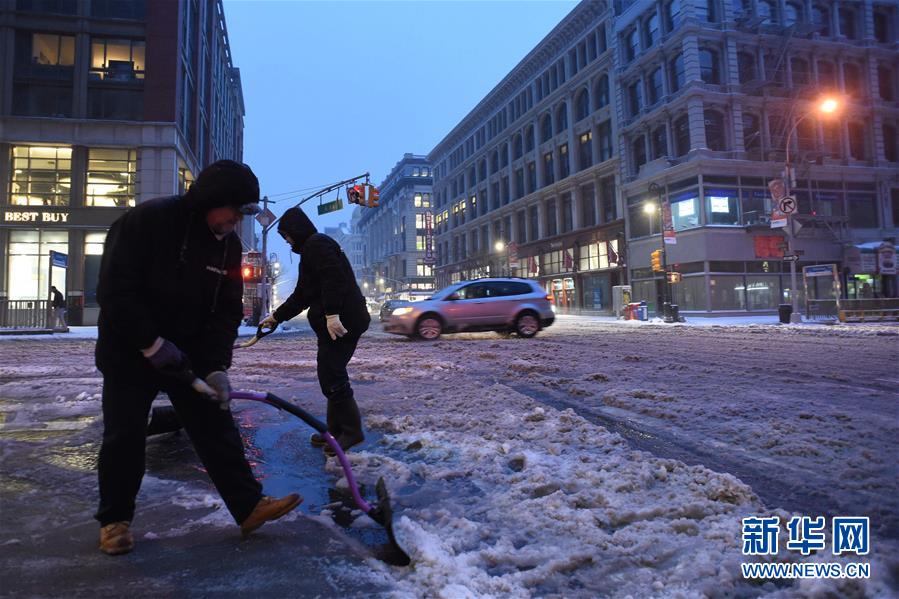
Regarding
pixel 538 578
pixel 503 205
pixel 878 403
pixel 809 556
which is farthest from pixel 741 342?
pixel 503 205

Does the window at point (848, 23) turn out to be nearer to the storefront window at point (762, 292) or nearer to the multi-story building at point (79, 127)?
the storefront window at point (762, 292)

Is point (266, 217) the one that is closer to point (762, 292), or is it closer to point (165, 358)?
point (165, 358)

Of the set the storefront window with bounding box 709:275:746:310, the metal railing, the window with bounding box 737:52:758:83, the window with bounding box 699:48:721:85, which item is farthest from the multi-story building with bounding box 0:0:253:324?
the window with bounding box 737:52:758:83

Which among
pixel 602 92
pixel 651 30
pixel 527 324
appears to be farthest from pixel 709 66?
pixel 527 324

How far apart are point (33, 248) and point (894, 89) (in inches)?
2091

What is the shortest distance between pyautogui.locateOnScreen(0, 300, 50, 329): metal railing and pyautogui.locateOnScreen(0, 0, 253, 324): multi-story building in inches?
238

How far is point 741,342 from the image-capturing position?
514 inches

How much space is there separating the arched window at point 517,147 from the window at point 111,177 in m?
34.8

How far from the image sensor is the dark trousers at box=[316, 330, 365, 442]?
4.09 metres

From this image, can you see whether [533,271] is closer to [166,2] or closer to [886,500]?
[166,2]

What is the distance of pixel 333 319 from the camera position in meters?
4.01

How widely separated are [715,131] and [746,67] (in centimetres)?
494

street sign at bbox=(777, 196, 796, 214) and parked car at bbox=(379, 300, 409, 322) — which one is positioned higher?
street sign at bbox=(777, 196, 796, 214)

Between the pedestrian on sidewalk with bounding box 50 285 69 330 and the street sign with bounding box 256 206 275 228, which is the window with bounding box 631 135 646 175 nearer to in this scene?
the street sign with bounding box 256 206 275 228
